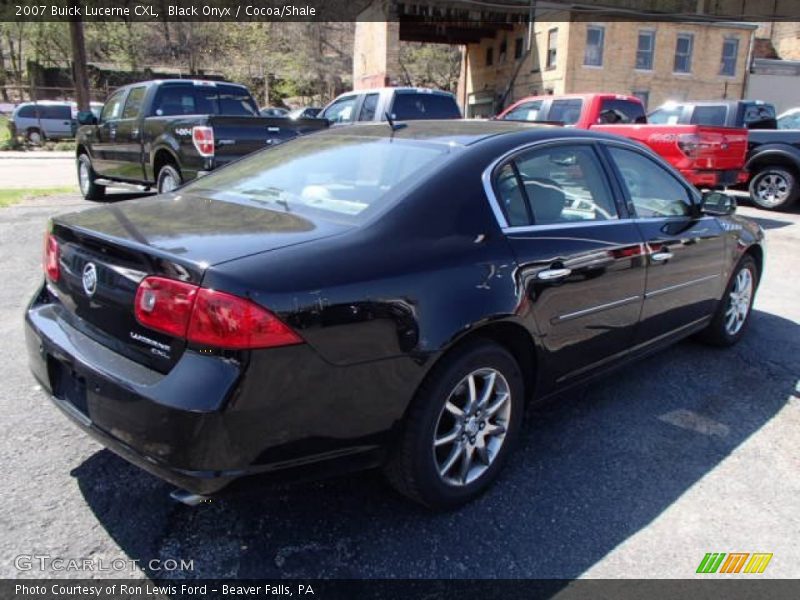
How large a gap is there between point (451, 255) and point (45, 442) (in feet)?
7.20

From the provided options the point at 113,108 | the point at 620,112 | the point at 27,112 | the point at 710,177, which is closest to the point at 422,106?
the point at 620,112

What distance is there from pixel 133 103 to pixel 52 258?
7.84 m

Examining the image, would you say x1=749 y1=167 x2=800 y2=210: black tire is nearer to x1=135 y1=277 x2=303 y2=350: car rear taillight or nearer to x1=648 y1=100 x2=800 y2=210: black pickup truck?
x1=648 y1=100 x2=800 y2=210: black pickup truck

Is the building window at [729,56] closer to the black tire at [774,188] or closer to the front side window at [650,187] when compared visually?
the black tire at [774,188]

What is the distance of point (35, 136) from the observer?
27688 millimetres

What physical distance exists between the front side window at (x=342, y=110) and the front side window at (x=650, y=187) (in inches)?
326

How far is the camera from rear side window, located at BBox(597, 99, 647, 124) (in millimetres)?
12078

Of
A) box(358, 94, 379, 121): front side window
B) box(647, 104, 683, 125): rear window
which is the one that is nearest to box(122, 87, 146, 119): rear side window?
box(358, 94, 379, 121): front side window

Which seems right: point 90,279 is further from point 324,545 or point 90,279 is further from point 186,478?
point 324,545

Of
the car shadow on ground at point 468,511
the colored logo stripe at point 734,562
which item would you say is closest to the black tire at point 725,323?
the car shadow on ground at point 468,511

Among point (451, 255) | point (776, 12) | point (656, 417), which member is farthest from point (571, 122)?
point (776, 12)

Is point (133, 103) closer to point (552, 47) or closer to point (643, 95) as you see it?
point (552, 47)

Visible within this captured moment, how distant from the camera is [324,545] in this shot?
8.38 ft

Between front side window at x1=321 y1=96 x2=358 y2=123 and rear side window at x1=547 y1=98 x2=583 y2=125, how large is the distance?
3.77 m
